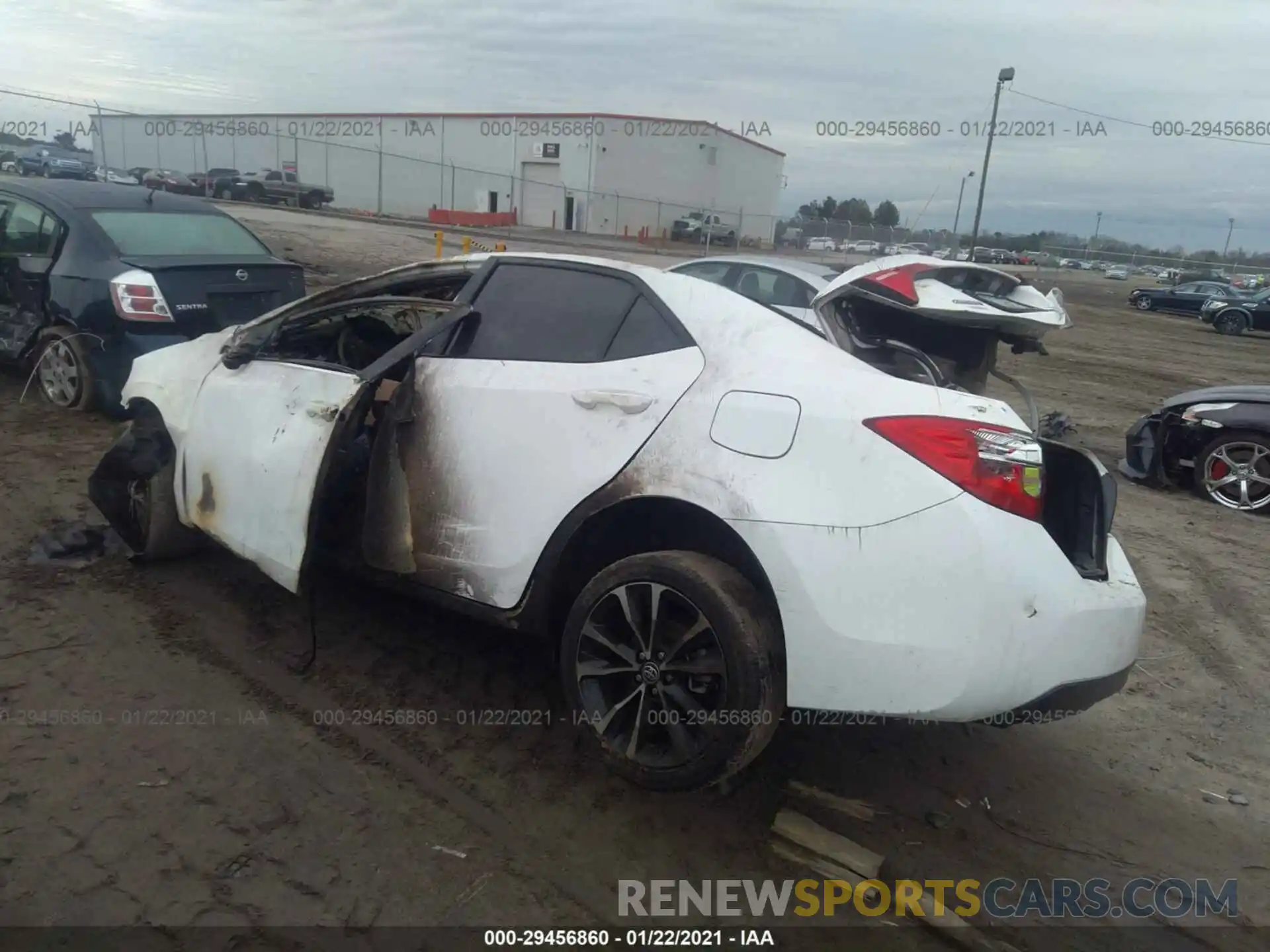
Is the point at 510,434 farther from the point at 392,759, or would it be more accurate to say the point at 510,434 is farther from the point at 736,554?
the point at 392,759

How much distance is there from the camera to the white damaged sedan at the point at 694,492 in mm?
2742

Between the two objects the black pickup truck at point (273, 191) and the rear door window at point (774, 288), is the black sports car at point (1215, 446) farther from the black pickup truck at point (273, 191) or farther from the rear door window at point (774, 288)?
the black pickup truck at point (273, 191)

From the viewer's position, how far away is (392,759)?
3.36 metres

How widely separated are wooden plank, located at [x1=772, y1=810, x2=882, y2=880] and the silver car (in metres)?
7.19

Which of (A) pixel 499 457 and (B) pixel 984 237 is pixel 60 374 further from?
(B) pixel 984 237

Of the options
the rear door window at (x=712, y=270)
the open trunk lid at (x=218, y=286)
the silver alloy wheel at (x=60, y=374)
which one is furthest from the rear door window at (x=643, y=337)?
the rear door window at (x=712, y=270)

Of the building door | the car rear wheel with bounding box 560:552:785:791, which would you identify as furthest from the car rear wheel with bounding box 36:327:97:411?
the building door

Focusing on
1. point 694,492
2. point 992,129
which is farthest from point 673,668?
point 992,129

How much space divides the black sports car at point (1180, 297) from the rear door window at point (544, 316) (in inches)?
1236

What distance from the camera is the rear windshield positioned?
7.02 m

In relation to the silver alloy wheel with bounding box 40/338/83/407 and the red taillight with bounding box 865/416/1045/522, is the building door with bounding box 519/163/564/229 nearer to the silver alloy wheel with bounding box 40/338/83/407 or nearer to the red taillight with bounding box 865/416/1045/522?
the silver alloy wheel with bounding box 40/338/83/407

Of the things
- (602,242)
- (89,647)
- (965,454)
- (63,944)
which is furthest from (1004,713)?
(602,242)

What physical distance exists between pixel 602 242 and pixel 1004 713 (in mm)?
37171

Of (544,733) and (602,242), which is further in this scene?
(602,242)
